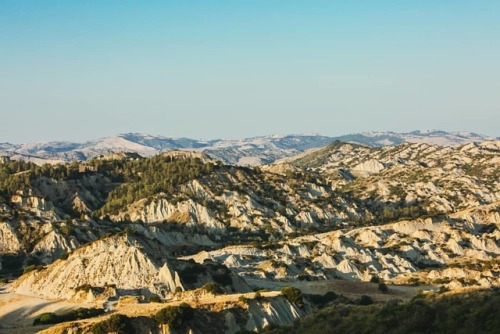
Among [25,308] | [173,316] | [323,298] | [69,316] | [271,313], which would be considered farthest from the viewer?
[323,298]

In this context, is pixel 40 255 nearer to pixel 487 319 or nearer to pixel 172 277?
pixel 172 277

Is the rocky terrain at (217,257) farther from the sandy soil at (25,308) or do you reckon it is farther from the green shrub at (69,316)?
the green shrub at (69,316)

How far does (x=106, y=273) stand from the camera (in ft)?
300

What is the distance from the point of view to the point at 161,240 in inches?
6791

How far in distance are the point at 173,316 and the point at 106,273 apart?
1571 inches

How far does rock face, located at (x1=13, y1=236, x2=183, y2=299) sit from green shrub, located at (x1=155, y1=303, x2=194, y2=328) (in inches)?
1124

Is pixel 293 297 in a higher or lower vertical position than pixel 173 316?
lower

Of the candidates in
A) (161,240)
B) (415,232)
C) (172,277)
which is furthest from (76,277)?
(415,232)

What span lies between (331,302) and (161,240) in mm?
96762

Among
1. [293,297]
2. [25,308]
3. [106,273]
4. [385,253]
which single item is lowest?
[385,253]

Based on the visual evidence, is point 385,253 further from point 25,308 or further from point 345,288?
point 25,308

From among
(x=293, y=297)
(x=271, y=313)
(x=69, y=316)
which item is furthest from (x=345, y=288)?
(x=69, y=316)

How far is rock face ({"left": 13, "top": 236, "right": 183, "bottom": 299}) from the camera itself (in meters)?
86.6

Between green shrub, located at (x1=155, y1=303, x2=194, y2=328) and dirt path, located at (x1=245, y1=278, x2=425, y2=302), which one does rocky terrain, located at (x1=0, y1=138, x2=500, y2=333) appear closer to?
green shrub, located at (x1=155, y1=303, x2=194, y2=328)
